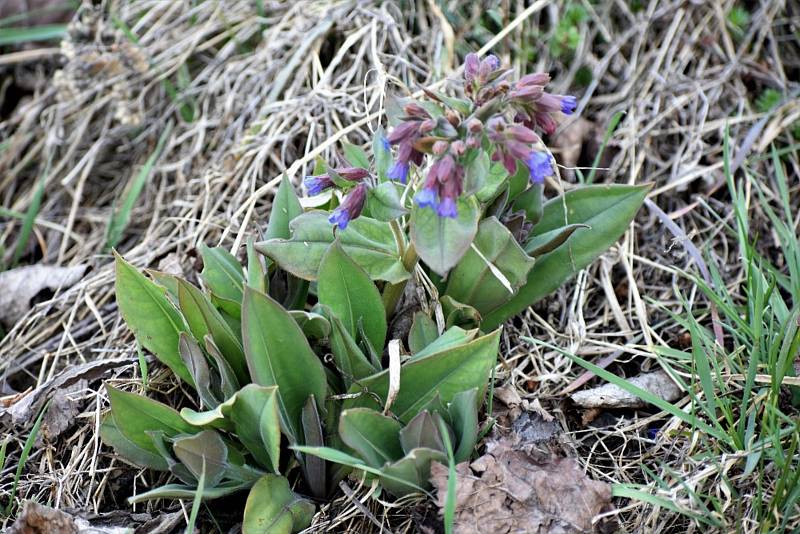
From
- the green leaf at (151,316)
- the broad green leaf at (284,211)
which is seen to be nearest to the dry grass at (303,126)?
the green leaf at (151,316)

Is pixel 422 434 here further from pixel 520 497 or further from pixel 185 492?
pixel 185 492

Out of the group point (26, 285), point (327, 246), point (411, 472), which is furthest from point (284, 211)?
point (26, 285)

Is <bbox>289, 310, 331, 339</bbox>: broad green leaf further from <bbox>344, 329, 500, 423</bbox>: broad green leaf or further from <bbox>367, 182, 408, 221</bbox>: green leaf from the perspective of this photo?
<bbox>367, 182, 408, 221</bbox>: green leaf

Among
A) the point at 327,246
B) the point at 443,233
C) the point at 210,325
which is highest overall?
the point at 443,233

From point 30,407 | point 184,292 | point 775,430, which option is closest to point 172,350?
point 184,292

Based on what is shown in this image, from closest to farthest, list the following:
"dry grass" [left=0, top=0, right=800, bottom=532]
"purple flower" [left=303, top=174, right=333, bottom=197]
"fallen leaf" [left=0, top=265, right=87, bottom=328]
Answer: "purple flower" [left=303, top=174, right=333, bottom=197]
"dry grass" [left=0, top=0, right=800, bottom=532]
"fallen leaf" [left=0, top=265, right=87, bottom=328]

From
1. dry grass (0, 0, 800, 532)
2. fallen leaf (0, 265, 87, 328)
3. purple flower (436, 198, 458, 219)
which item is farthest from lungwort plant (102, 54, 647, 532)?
fallen leaf (0, 265, 87, 328)

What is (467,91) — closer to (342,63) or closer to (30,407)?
(342,63)
